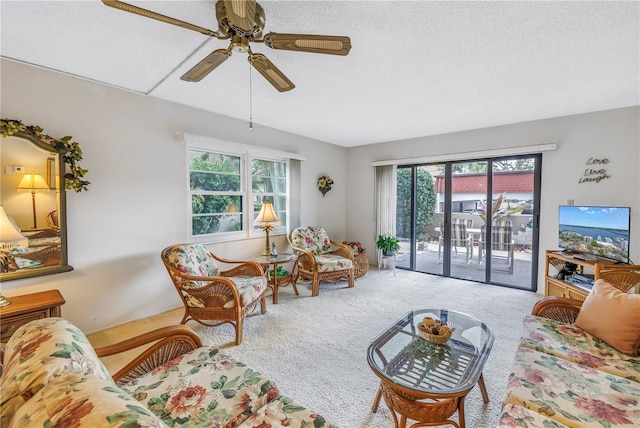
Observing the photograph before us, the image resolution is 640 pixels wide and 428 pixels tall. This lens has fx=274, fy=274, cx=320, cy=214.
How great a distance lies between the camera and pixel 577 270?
3238mm

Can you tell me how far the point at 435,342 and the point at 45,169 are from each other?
3.37 m

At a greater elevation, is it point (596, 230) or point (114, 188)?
point (114, 188)

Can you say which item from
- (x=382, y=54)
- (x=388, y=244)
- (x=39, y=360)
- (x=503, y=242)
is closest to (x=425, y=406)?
(x=39, y=360)

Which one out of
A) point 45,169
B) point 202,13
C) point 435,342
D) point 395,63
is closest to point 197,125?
point 45,169

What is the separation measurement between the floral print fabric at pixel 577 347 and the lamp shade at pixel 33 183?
149 inches

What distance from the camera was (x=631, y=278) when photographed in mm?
2619

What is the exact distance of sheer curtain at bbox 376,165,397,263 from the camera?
5070mm

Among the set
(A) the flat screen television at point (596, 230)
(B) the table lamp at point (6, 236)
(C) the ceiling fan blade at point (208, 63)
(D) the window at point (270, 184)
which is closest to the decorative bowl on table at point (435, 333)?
(C) the ceiling fan blade at point (208, 63)

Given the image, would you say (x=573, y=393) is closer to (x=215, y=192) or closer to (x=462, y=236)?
(x=462, y=236)

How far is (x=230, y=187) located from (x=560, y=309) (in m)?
3.66

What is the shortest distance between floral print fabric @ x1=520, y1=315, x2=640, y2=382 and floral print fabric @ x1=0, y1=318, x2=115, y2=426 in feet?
7.36

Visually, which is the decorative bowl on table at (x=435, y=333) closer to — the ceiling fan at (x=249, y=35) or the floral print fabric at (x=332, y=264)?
the ceiling fan at (x=249, y=35)

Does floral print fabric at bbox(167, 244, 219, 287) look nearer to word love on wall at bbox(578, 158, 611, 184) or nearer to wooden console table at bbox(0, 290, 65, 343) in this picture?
wooden console table at bbox(0, 290, 65, 343)

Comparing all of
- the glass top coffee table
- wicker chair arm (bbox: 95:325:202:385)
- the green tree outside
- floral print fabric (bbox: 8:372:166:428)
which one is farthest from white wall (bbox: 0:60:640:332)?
the glass top coffee table
